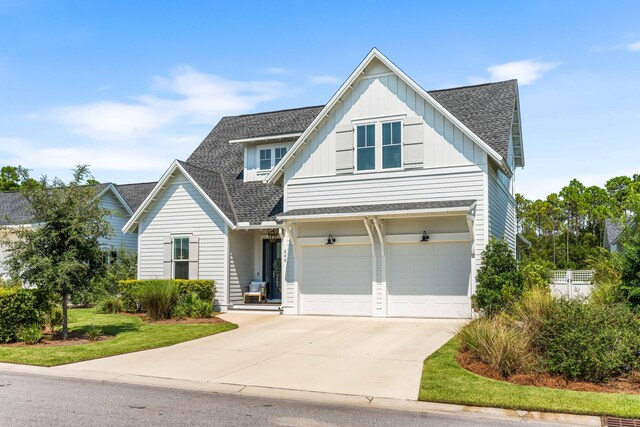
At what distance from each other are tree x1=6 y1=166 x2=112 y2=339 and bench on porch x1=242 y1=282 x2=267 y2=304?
760 centimetres

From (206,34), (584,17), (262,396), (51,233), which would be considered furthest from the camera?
(206,34)

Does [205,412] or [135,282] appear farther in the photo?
[135,282]

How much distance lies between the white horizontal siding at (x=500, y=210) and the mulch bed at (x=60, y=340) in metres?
12.0

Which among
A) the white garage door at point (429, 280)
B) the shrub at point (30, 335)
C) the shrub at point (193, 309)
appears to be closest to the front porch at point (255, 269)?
the shrub at point (193, 309)

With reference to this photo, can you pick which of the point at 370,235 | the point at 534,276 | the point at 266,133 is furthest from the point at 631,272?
the point at 266,133

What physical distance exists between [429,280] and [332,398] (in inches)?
399

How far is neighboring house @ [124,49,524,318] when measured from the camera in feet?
57.9

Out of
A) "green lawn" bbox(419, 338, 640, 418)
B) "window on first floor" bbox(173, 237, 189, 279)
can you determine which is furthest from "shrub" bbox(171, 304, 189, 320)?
"green lawn" bbox(419, 338, 640, 418)

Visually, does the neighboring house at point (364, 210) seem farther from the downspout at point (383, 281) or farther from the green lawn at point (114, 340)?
the green lawn at point (114, 340)

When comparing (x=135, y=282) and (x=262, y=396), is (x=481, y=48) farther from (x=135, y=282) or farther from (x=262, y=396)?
(x=135, y=282)

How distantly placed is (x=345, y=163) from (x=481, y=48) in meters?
5.72

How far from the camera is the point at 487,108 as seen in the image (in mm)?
20031

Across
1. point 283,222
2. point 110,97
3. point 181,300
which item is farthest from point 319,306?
point 110,97

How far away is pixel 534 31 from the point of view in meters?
15.9
